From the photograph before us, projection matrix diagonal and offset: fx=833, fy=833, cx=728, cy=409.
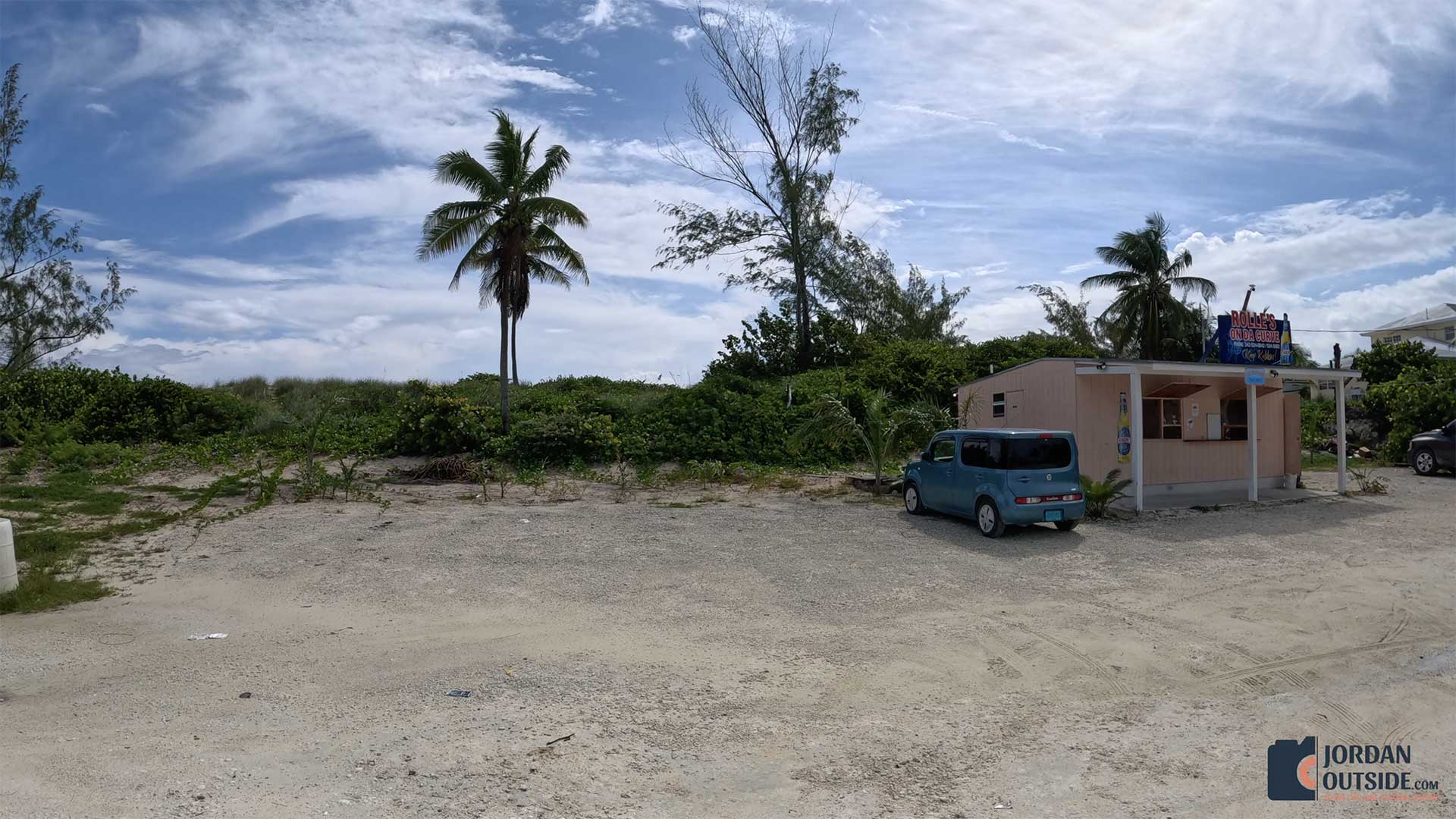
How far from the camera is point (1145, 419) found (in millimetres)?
A: 16797

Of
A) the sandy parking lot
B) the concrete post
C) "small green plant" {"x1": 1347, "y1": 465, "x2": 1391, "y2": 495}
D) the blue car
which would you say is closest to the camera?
the sandy parking lot

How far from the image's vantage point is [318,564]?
1023cm

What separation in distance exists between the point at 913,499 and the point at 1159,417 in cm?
644

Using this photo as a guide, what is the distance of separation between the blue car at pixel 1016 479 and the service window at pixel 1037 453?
0.01m

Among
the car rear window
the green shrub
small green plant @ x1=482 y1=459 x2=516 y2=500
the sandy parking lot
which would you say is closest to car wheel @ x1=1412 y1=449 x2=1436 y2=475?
the sandy parking lot

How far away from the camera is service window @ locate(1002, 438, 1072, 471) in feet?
38.9

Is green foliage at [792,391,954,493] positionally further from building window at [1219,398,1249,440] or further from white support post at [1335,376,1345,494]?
white support post at [1335,376,1345,494]

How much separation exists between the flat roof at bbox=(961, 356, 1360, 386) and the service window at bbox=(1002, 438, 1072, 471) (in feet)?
11.0

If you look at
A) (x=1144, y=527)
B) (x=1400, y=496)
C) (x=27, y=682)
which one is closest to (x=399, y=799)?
(x=27, y=682)

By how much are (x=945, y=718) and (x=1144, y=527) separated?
9.25 m

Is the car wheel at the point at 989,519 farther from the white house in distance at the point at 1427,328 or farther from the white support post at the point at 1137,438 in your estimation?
the white house in distance at the point at 1427,328

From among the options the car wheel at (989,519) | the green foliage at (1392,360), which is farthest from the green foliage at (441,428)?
the green foliage at (1392,360)

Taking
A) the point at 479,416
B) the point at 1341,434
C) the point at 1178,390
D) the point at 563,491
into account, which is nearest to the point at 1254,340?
the point at 1178,390

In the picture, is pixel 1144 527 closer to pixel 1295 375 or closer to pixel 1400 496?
pixel 1295 375
